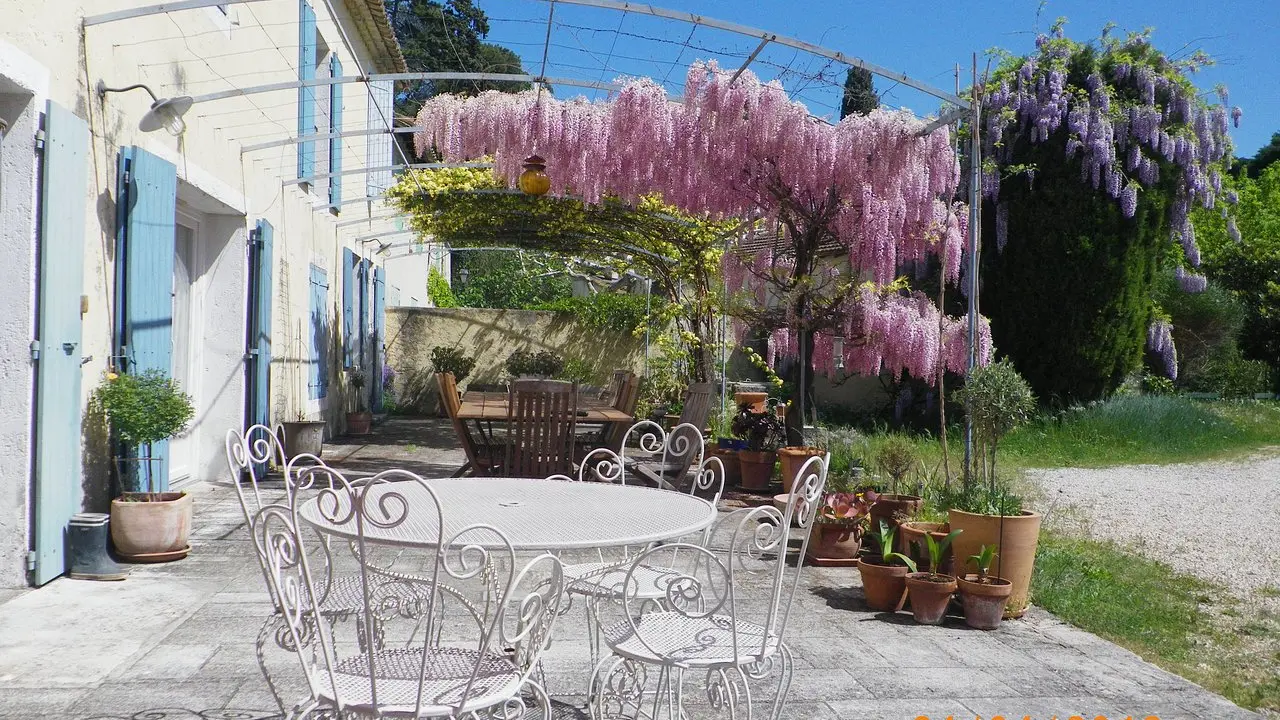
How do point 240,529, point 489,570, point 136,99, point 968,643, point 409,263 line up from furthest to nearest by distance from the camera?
→ point 409,263, point 240,529, point 136,99, point 968,643, point 489,570

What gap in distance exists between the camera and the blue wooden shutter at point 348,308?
10195 millimetres

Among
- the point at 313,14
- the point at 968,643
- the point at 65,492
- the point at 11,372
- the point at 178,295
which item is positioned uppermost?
the point at 313,14

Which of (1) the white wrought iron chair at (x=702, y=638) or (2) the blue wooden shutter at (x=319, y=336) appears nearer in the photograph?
(1) the white wrought iron chair at (x=702, y=638)

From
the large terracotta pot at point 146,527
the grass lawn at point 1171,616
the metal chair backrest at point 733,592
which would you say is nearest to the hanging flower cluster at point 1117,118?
the grass lawn at point 1171,616

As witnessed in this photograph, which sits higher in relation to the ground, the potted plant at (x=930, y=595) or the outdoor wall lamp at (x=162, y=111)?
the outdoor wall lamp at (x=162, y=111)

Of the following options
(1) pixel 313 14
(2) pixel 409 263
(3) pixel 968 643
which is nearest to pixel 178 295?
(1) pixel 313 14

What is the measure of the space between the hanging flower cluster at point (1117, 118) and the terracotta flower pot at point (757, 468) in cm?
516

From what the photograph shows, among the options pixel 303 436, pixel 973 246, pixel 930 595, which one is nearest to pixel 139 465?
pixel 303 436

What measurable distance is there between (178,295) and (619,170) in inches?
131

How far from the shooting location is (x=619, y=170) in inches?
301

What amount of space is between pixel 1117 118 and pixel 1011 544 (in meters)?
7.94

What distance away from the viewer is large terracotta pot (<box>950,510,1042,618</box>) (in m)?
3.75

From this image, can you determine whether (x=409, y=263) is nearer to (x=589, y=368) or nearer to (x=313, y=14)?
(x=589, y=368)

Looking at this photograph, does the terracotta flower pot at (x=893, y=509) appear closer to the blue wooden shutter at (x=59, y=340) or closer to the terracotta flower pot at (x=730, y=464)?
the terracotta flower pot at (x=730, y=464)
